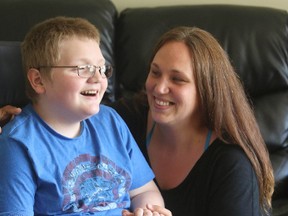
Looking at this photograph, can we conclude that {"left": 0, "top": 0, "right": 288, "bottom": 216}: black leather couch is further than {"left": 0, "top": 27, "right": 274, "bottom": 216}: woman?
Yes

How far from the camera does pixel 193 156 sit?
5.22 ft

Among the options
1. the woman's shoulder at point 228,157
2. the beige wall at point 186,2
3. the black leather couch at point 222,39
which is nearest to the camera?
the woman's shoulder at point 228,157

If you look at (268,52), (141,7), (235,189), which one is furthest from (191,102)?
(141,7)

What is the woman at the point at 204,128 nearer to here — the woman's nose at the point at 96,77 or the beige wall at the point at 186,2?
the woman's nose at the point at 96,77

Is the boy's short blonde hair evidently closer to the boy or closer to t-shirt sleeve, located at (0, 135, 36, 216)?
the boy

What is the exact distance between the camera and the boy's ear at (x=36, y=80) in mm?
1332

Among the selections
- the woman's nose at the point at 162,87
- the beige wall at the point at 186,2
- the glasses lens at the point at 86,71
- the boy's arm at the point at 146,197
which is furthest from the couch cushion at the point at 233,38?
the glasses lens at the point at 86,71

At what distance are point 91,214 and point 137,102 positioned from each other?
0.62 meters

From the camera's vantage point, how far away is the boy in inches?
48.1

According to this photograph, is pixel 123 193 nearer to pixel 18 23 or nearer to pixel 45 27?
pixel 45 27

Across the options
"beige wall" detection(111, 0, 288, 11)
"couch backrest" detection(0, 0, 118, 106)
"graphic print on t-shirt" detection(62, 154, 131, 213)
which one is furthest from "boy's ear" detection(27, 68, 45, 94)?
"beige wall" detection(111, 0, 288, 11)

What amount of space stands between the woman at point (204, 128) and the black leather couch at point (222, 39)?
1.92 feet

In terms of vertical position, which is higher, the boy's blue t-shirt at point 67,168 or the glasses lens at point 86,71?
the glasses lens at point 86,71

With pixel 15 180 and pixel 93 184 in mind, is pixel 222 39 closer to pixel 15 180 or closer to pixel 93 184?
pixel 93 184
